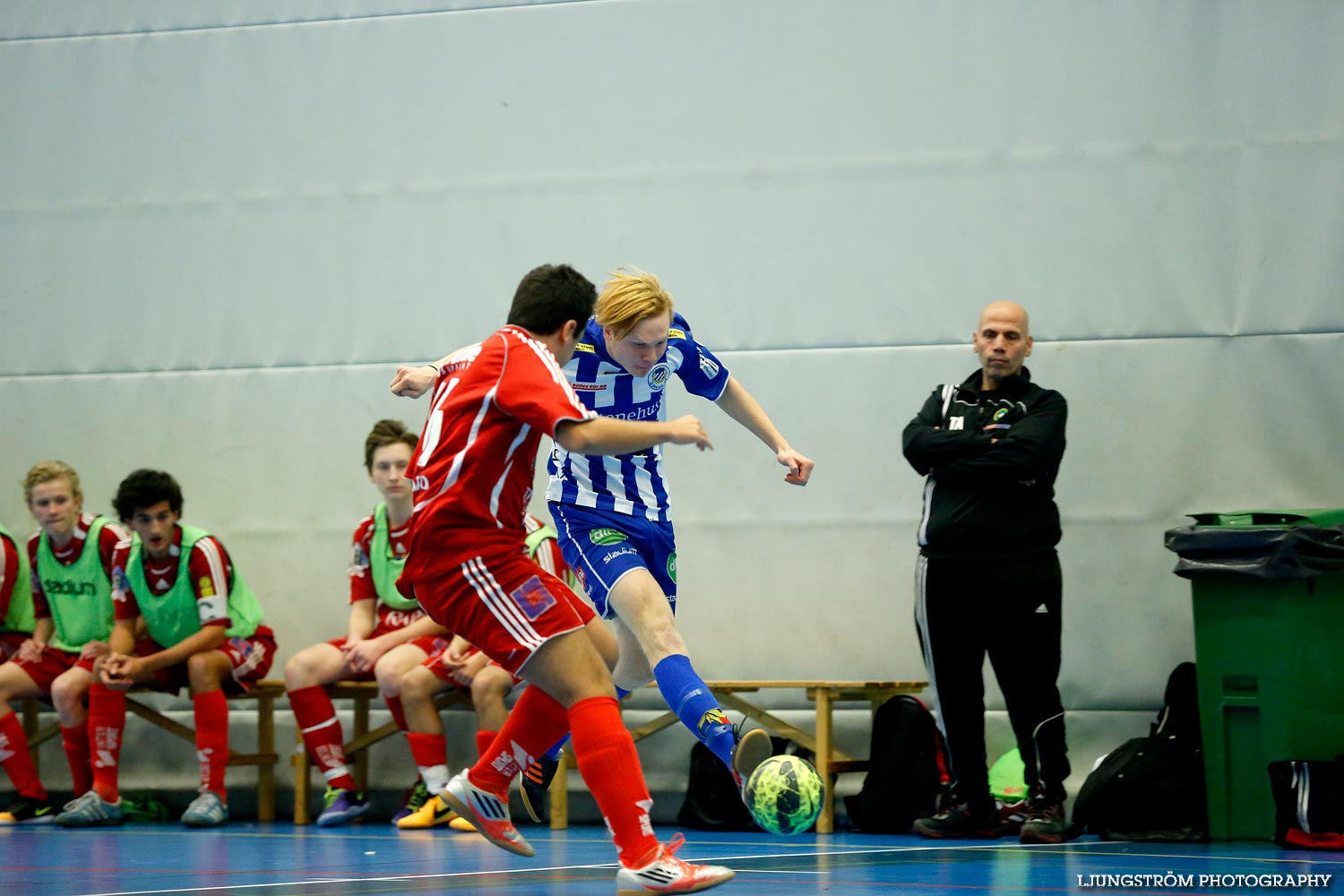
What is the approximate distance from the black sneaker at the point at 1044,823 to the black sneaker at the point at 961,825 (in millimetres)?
142

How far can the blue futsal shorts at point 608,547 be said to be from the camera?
473 centimetres

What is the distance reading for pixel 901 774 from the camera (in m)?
6.29

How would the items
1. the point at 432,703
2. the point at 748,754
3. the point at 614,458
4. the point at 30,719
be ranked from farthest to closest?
the point at 30,719 < the point at 432,703 < the point at 614,458 < the point at 748,754

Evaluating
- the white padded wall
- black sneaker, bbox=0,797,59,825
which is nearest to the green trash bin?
the white padded wall

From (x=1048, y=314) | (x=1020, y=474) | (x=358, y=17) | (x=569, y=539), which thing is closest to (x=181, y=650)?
(x=569, y=539)

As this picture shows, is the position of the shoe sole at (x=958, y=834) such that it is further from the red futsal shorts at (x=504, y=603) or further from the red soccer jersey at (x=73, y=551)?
the red soccer jersey at (x=73, y=551)

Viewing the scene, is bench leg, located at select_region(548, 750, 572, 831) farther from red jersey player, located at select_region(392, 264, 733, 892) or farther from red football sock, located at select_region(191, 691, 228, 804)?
red jersey player, located at select_region(392, 264, 733, 892)

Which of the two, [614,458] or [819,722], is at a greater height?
[614,458]

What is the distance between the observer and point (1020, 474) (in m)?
5.86

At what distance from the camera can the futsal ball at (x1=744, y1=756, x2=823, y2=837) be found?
403cm

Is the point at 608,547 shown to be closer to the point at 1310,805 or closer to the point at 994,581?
the point at 994,581

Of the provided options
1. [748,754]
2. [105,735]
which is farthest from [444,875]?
[105,735]

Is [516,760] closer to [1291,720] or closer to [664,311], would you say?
[664,311]

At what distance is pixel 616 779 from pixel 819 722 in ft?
9.24
